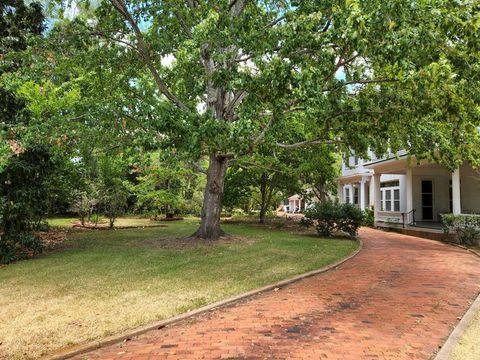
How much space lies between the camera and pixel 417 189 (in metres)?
23.0

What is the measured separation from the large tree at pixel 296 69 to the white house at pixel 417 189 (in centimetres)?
738

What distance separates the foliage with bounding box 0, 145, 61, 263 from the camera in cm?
1012

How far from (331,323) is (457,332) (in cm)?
166

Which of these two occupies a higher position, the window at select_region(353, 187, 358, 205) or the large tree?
the large tree

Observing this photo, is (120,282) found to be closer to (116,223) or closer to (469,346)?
(469,346)

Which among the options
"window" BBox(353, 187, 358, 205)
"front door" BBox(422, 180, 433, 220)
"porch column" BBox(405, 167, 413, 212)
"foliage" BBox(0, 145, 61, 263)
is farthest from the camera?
"window" BBox(353, 187, 358, 205)

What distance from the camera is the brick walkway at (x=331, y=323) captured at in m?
4.73

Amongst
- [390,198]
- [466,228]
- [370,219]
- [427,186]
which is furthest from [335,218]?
[390,198]

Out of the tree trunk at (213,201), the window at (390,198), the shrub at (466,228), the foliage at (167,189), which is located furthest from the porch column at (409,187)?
the foliage at (167,189)

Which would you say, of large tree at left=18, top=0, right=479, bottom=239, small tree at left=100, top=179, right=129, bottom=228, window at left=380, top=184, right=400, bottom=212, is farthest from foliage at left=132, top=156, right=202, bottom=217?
window at left=380, top=184, right=400, bottom=212

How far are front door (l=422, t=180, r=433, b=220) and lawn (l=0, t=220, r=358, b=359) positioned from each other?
11648 mm

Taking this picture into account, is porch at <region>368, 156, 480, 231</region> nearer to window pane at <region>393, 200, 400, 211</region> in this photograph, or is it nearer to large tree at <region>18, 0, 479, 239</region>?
window pane at <region>393, 200, 400, 211</region>

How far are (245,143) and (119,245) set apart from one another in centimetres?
666

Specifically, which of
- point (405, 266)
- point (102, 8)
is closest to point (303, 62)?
point (405, 266)
